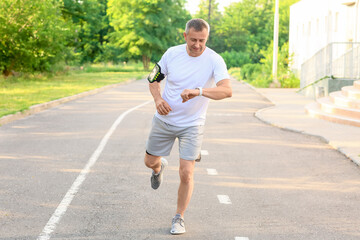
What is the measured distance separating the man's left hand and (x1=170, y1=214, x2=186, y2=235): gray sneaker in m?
1.17

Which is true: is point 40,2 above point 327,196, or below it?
above

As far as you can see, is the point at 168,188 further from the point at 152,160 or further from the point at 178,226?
the point at 178,226

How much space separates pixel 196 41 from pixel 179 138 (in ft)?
3.14

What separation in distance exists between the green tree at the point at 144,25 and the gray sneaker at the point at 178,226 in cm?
6440

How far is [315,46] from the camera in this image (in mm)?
35094

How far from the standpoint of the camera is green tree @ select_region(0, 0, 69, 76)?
33.0 meters

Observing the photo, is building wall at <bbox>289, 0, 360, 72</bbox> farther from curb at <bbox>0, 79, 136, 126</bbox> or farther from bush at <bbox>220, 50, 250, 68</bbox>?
bush at <bbox>220, 50, 250, 68</bbox>

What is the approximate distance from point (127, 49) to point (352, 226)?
225ft

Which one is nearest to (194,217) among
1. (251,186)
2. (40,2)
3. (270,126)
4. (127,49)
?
(251,186)

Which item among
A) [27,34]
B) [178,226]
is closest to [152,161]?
[178,226]

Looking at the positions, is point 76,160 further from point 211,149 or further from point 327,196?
point 327,196

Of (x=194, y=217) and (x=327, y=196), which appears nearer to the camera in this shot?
(x=194, y=217)

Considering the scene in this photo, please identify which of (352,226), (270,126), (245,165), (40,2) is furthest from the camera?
(40,2)

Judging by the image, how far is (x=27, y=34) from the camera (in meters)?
34.5
